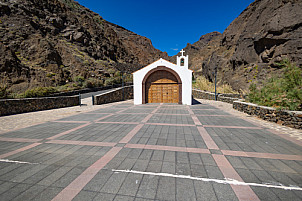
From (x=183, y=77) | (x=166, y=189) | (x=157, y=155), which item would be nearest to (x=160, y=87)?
(x=183, y=77)

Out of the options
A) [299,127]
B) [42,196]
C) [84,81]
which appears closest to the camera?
[42,196]

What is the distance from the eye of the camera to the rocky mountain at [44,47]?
2301 cm

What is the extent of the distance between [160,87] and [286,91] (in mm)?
10335

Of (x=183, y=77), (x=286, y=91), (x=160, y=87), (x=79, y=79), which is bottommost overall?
(x=286, y=91)

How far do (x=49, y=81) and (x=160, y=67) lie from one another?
22.6 meters

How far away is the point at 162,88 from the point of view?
15273 mm

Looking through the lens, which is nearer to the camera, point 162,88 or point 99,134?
point 99,134

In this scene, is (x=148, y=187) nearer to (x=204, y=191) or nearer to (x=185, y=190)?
(x=185, y=190)

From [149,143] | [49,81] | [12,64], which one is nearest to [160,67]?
[149,143]

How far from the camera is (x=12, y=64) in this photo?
22484mm

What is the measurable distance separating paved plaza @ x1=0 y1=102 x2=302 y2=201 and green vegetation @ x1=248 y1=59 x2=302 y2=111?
106 inches

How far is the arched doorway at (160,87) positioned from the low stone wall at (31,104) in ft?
27.5

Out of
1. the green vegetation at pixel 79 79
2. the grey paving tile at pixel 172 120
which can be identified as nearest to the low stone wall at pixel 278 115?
the grey paving tile at pixel 172 120

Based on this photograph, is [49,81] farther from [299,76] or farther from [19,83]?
[299,76]
